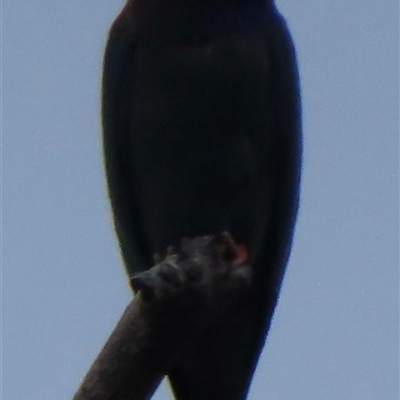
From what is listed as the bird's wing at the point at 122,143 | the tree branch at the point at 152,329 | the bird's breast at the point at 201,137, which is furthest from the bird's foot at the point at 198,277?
the bird's wing at the point at 122,143

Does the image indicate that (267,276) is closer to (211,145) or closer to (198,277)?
(211,145)

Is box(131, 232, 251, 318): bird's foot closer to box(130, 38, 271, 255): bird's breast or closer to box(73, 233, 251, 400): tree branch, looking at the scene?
box(73, 233, 251, 400): tree branch

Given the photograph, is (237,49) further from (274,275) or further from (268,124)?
(274,275)

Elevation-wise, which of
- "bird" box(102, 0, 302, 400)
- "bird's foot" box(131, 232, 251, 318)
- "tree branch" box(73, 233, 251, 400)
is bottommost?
"tree branch" box(73, 233, 251, 400)

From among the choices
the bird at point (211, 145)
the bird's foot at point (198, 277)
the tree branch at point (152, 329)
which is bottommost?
the tree branch at point (152, 329)

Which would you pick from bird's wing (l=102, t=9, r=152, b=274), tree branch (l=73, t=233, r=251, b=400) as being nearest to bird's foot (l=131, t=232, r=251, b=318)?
tree branch (l=73, t=233, r=251, b=400)

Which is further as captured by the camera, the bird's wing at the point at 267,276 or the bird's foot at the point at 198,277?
the bird's wing at the point at 267,276

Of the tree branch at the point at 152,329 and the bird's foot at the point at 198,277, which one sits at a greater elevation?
the bird's foot at the point at 198,277

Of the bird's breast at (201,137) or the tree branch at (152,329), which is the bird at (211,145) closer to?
the bird's breast at (201,137)

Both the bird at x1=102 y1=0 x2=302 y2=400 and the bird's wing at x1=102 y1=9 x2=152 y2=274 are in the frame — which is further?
the bird's wing at x1=102 y1=9 x2=152 y2=274
